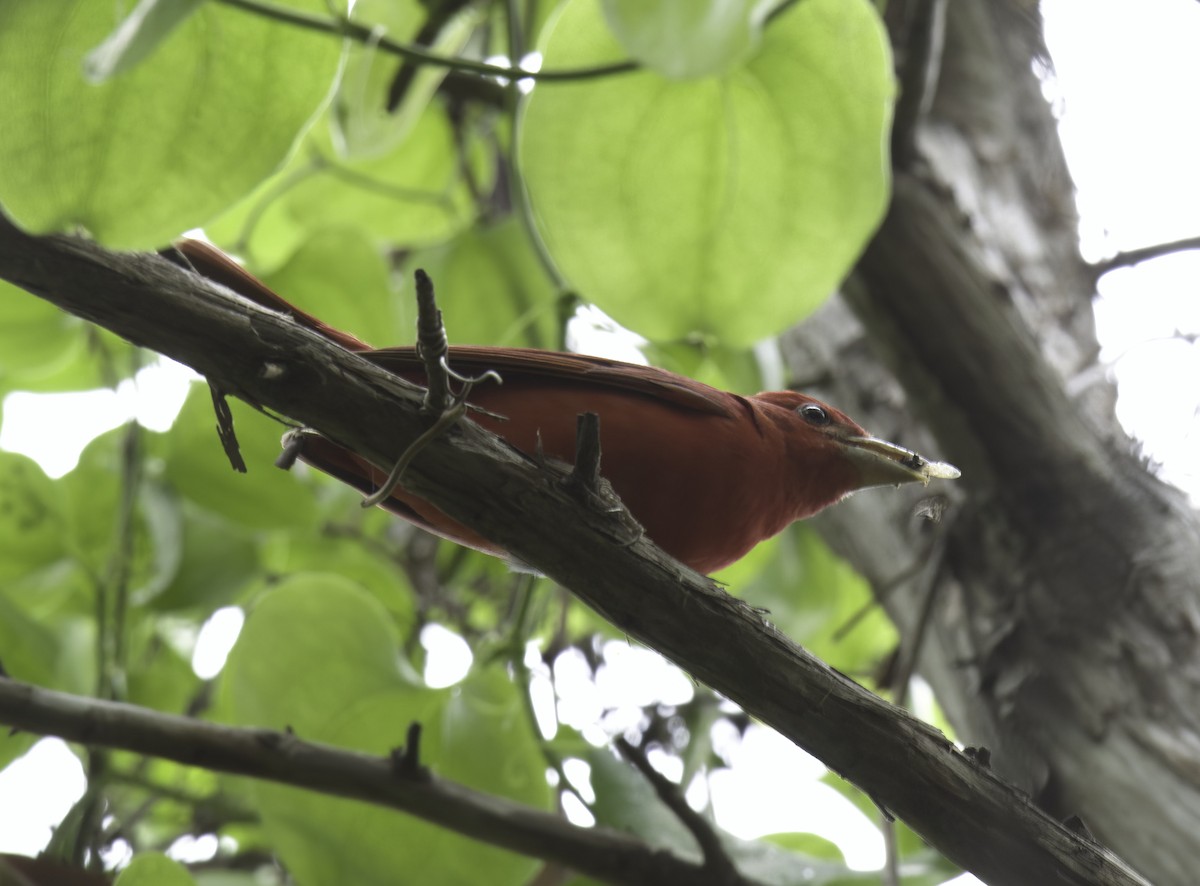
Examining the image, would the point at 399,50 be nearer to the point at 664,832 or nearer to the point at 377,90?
the point at 377,90

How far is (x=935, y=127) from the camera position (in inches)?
104

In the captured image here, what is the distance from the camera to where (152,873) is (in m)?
1.41

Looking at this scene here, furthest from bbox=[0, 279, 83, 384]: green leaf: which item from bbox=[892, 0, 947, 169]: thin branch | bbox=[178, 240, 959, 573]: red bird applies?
bbox=[892, 0, 947, 169]: thin branch

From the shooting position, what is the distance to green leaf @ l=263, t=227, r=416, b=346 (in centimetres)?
206

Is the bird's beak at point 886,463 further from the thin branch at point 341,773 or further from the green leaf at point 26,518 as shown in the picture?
the green leaf at point 26,518

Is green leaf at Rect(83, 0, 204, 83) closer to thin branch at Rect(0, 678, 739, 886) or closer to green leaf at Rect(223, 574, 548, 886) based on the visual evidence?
thin branch at Rect(0, 678, 739, 886)

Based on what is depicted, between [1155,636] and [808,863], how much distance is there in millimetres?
650

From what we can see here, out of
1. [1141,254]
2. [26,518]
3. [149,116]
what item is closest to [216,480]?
[26,518]

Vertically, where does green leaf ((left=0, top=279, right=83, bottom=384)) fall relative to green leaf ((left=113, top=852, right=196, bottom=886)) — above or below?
above

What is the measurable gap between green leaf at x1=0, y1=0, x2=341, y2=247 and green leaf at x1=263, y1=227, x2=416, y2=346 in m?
0.62

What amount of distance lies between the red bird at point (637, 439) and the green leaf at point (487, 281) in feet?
2.13

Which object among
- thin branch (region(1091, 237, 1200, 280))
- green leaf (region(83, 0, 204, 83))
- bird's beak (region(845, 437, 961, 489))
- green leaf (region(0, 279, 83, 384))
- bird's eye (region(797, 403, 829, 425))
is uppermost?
thin branch (region(1091, 237, 1200, 280))

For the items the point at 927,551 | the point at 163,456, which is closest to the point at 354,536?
the point at 163,456

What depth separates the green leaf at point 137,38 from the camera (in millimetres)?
1093
